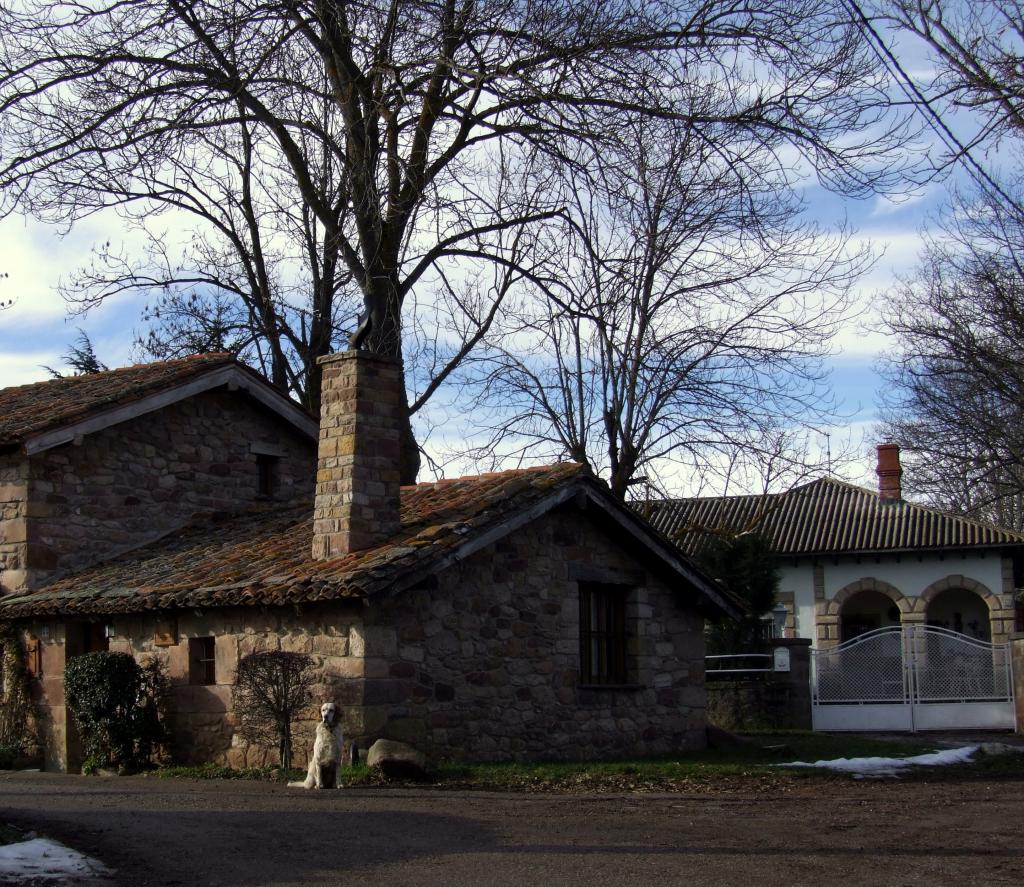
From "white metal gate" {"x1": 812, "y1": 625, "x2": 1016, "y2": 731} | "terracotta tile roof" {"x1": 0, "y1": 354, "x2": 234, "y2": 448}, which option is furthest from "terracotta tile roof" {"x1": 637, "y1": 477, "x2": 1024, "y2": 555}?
"terracotta tile roof" {"x1": 0, "y1": 354, "x2": 234, "y2": 448}

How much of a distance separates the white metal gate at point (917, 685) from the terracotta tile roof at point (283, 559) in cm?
824

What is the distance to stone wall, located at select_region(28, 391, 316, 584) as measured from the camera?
1719 cm

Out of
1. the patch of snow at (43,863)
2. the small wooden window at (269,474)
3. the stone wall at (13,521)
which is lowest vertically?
the patch of snow at (43,863)

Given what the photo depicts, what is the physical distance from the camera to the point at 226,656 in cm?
1490

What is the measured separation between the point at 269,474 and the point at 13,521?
4284 mm

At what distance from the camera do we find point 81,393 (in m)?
18.9

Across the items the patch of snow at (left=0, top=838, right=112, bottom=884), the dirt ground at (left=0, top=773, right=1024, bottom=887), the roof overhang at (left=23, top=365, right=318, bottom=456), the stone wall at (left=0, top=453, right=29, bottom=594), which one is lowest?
the dirt ground at (left=0, top=773, right=1024, bottom=887)

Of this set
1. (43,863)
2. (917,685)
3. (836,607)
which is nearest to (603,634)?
(917,685)

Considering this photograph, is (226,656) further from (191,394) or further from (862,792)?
(862,792)

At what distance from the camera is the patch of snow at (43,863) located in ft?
24.6

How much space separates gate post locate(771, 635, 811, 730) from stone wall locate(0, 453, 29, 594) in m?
12.2

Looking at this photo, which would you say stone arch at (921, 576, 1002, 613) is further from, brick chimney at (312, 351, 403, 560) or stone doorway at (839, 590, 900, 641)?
brick chimney at (312, 351, 403, 560)

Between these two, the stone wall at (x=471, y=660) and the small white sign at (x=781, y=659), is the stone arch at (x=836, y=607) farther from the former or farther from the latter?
the stone wall at (x=471, y=660)

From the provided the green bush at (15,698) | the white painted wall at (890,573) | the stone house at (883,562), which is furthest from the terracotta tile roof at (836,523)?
the green bush at (15,698)
